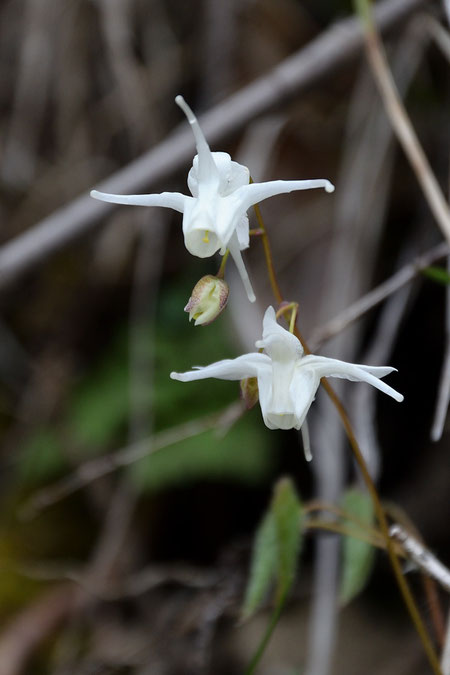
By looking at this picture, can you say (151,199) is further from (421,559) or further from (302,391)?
(421,559)

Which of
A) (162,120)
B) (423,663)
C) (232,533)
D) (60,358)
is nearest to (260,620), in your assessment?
(232,533)

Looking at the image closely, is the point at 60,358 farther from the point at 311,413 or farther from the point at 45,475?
the point at 311,413

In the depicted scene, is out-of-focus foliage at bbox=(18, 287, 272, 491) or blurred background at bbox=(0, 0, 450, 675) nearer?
blurred background at bbox=(0, 0, 450, 675)

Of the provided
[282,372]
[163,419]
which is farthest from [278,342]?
[163,419]

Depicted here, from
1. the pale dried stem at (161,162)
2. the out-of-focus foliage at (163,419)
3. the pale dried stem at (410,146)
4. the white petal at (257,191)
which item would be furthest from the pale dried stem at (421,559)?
the out-of-focus foliage at (163,419)

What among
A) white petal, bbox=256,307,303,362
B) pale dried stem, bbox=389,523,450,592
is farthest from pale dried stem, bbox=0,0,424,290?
pale dried stem, bbox=389,523,450,592

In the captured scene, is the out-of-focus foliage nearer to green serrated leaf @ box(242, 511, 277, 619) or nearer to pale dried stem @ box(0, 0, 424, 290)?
pale dried stem @ box(0, 0, 424, 290)
